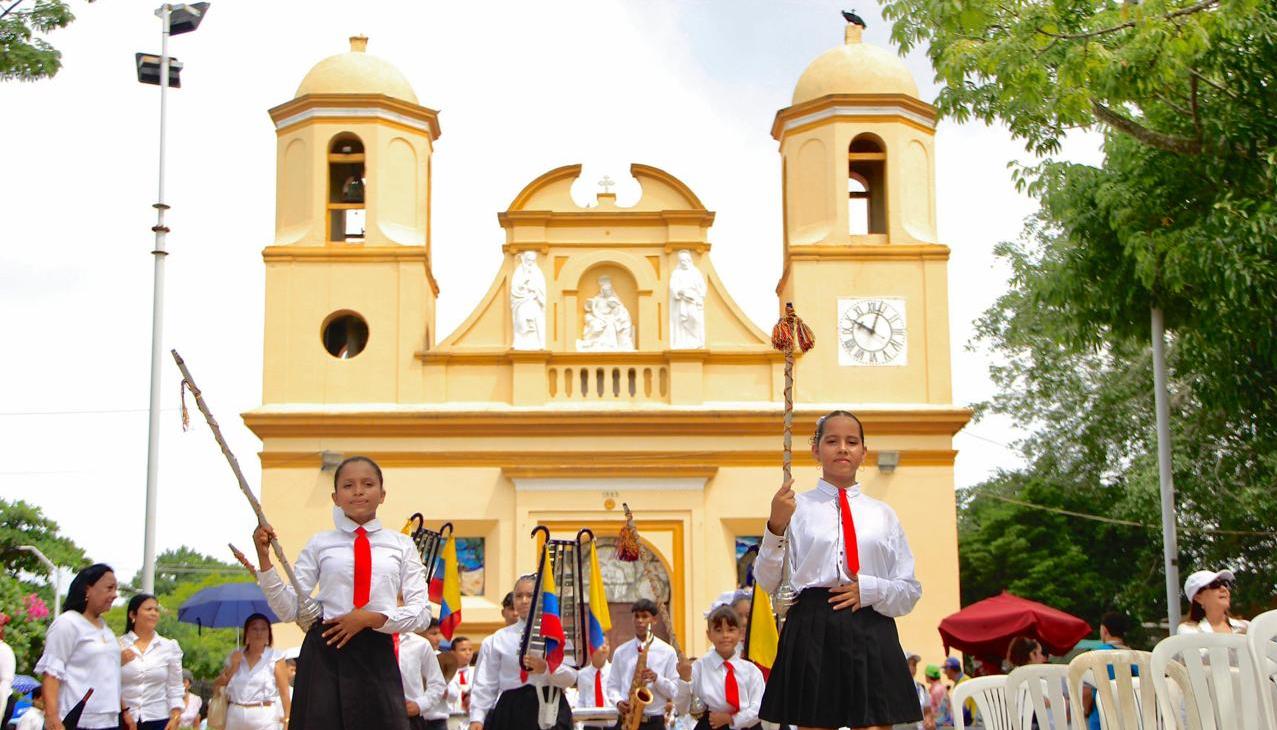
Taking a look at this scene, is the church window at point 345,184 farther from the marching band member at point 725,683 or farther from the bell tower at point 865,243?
the marching band member at point 725,683

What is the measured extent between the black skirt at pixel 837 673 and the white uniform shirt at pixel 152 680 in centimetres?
541

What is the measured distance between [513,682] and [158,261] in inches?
412

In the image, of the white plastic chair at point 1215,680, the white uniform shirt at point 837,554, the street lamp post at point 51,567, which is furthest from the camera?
the street lamp post at point 51,567

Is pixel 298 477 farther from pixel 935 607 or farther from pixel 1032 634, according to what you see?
pixel 1032 634

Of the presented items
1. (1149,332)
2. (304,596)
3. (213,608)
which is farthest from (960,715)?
(213,608)

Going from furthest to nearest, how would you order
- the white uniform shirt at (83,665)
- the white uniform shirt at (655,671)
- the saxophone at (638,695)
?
1. the white uniform shirt at (655,671)
2. the saxophone at (638,695)
3. the white uniform shirt at (83,665)

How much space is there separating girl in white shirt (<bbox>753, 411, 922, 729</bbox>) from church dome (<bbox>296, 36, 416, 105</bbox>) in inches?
880

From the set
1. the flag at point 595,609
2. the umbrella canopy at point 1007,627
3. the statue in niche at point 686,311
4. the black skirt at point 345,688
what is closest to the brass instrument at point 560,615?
the flag at point 595,609

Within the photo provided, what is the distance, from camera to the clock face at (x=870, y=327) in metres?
27.4

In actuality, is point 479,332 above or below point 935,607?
above

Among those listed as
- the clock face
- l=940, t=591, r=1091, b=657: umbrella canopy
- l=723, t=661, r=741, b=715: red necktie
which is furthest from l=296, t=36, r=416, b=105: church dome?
l=723, t=661, r=741, b=715: red necktie

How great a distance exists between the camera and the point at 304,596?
7.05 meters

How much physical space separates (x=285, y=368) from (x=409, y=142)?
14.2ft

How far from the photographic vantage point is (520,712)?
10555 millimetres
